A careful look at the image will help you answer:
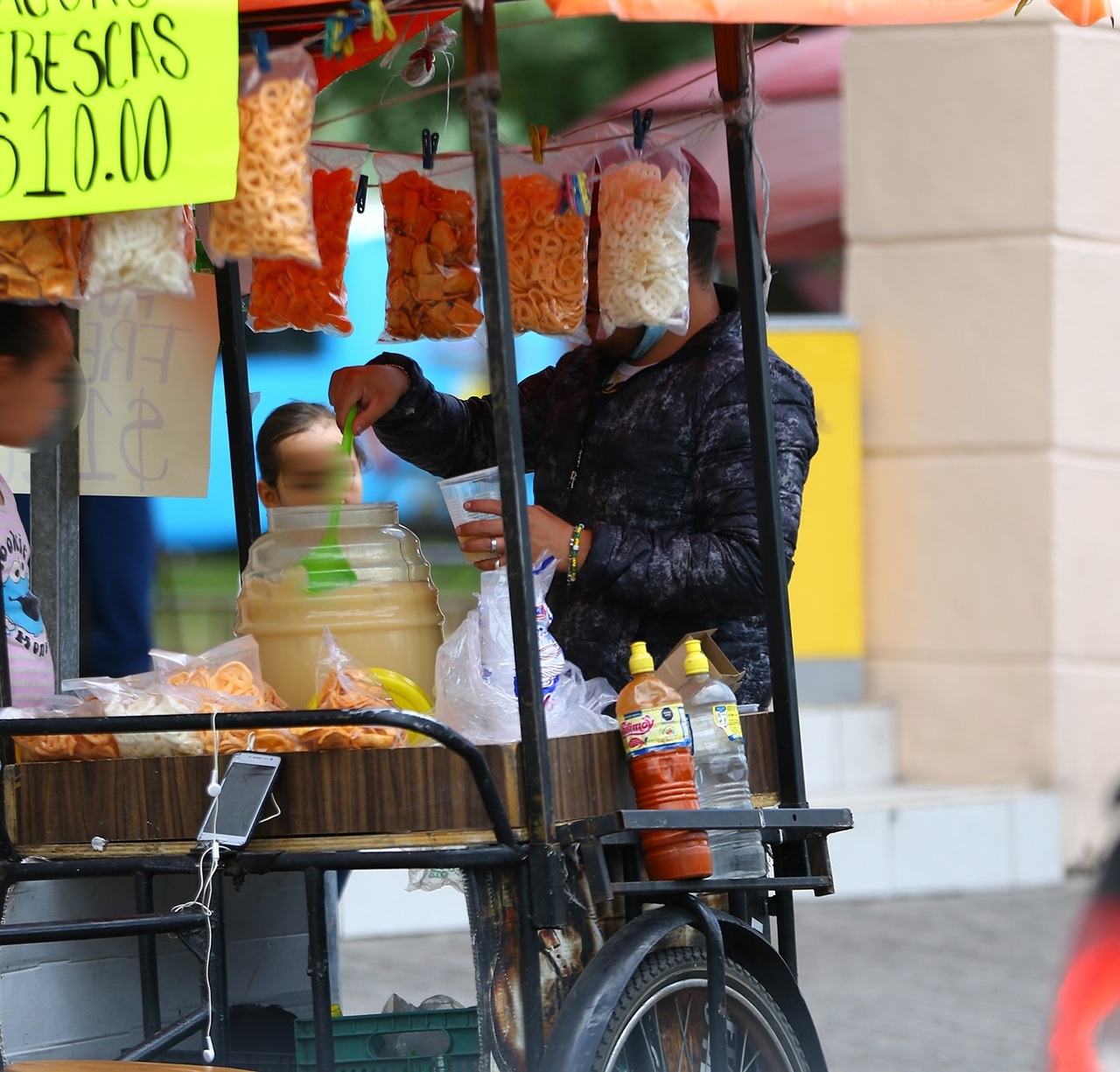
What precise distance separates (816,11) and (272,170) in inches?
29.7

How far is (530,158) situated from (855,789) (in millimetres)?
4442

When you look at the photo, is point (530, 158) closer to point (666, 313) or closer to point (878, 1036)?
point (666, 313)

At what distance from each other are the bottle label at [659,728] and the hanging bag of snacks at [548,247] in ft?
2.49

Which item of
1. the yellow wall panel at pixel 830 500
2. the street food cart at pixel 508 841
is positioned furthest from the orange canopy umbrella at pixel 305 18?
the yellow wall panel at pixel 830 500

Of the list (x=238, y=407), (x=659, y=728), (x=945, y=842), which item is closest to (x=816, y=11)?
(x=659, y=728)

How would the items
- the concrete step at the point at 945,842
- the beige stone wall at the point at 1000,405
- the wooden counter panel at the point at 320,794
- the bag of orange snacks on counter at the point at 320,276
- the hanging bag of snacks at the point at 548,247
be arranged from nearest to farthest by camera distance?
the wooden counter panel at the point at 320,794, the hanging bag of snacks at the point at 548,247, the bag of orange snacks on counter at the point at 320,276, the concrete step at the point at 945,842, the beige stone wall at the point at 1000,405

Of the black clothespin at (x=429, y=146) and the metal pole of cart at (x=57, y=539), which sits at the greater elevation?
the black clothespin at (x=429, y=146)

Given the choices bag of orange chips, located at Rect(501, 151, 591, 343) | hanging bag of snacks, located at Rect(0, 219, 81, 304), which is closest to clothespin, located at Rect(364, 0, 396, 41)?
hanging bag of snacks, located at Rect(0, 219, 81, 304)

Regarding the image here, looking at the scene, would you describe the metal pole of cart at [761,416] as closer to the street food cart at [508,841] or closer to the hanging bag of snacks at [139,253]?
the street food cart at [508,841]

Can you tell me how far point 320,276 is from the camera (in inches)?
118

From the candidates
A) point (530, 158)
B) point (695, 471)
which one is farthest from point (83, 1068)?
point (530, 158)

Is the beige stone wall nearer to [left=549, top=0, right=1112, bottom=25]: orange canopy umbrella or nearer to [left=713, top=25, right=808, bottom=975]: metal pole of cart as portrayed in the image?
[left=713, top=25, right=808, bottom=975]: metal pole of cart

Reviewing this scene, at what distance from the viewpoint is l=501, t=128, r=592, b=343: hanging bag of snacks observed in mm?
2885

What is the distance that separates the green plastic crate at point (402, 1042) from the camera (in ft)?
9.05
